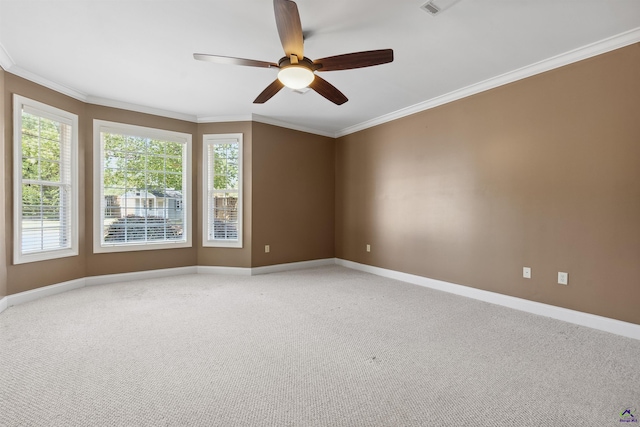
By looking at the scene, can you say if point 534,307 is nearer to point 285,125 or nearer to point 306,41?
point 306,41

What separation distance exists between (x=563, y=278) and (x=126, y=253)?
5.59 metres

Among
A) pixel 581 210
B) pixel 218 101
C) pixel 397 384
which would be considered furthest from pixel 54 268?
pixel 581 210

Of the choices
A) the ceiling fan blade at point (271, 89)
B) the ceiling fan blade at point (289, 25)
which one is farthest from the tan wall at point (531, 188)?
the ceiling fan blade at point (289, 25)

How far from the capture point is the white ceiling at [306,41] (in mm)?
2242

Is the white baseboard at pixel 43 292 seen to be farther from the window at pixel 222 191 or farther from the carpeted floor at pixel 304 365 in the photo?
the window at pixel 222 191

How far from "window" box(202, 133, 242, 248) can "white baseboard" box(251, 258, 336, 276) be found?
1.98 ft

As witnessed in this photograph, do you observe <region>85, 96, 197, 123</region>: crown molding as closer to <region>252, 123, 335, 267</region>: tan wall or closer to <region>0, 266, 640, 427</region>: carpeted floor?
<region>252, 123, 335, 267</region>: tan wall

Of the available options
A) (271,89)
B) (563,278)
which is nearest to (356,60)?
(271,89)

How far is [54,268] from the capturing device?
12.1 ft

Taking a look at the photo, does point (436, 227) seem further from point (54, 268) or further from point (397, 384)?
point (54, 268)

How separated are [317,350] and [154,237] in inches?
141

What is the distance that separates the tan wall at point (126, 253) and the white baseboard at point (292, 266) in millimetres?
1145

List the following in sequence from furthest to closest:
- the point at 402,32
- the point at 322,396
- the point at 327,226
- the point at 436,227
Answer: the point at 327,226
the point at 436,227
the point at 402,32
the point at 322,396

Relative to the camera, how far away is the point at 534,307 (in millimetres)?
3146
